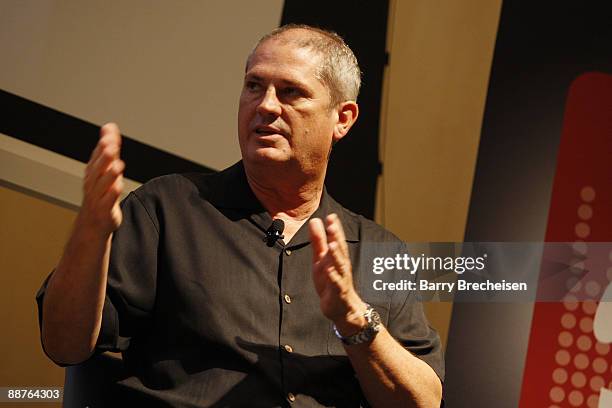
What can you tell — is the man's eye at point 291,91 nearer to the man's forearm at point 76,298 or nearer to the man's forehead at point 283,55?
the man's forehead at point 283,55

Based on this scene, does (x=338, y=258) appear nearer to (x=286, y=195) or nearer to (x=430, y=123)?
(x=286, y=195)

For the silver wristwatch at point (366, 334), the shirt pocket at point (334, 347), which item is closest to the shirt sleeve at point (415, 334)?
the shirt pocket at point (334, 347)

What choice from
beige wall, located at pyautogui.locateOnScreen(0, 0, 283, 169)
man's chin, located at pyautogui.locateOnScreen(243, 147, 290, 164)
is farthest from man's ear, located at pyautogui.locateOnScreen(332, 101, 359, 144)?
beige wall, located at pyautogui.locateOnScreen(0, 0, 283, 169)

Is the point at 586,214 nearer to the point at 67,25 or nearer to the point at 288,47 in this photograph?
the point at 288,47

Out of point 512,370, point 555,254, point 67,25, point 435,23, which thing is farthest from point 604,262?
point 67,25

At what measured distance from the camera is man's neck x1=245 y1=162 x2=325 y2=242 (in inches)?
78.7

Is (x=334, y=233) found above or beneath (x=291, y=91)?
beneath

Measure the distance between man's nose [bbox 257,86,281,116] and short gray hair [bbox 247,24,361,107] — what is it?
13cm

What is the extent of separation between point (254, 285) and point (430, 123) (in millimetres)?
1144

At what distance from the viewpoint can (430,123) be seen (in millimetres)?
2766

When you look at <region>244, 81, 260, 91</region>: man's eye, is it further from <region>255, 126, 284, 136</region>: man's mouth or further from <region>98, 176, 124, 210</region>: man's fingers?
<region>98, 176, 124, 210</region>: man's fingers

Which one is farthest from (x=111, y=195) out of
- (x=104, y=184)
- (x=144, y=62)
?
(x=144, y=62)

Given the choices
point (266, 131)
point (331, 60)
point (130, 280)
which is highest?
point (331, 60)

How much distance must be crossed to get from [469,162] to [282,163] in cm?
102
